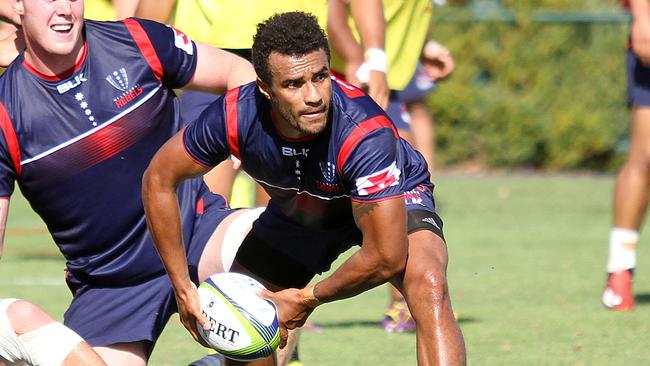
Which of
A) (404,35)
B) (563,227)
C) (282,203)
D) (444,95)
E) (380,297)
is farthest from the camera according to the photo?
(444,95)

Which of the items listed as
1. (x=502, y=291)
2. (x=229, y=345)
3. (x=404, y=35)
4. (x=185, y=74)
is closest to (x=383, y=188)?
(x=229, y=345)

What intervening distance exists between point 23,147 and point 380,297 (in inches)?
142

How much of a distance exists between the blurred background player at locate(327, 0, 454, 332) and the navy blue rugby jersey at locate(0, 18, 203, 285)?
161 cm

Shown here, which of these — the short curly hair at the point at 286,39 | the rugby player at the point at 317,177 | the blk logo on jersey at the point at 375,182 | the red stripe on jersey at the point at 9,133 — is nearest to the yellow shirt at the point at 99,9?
the red stripe on jersey at the point at 9,133

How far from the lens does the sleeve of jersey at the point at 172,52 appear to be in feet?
17.6

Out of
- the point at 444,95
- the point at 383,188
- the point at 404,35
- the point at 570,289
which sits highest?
the point at 383,188

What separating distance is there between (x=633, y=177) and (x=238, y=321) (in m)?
3.34

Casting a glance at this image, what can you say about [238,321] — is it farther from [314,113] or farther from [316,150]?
[314,113]

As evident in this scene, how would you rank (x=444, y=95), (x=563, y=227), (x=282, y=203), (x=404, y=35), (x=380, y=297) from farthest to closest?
(x=444, y=95)
(x=563, y=227)
(x=380, y=297)
(x=404, y=35)
(x=282, y=203)

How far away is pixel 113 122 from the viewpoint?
525cm

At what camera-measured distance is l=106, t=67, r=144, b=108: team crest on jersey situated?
5.26 metres

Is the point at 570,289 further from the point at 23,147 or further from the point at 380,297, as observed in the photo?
the point at 23,147

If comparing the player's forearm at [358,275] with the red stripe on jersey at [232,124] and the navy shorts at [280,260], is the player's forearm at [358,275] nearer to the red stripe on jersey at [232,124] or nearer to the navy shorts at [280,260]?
the navy shorts at [280,260]

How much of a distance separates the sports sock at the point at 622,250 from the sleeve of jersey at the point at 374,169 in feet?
10.2
